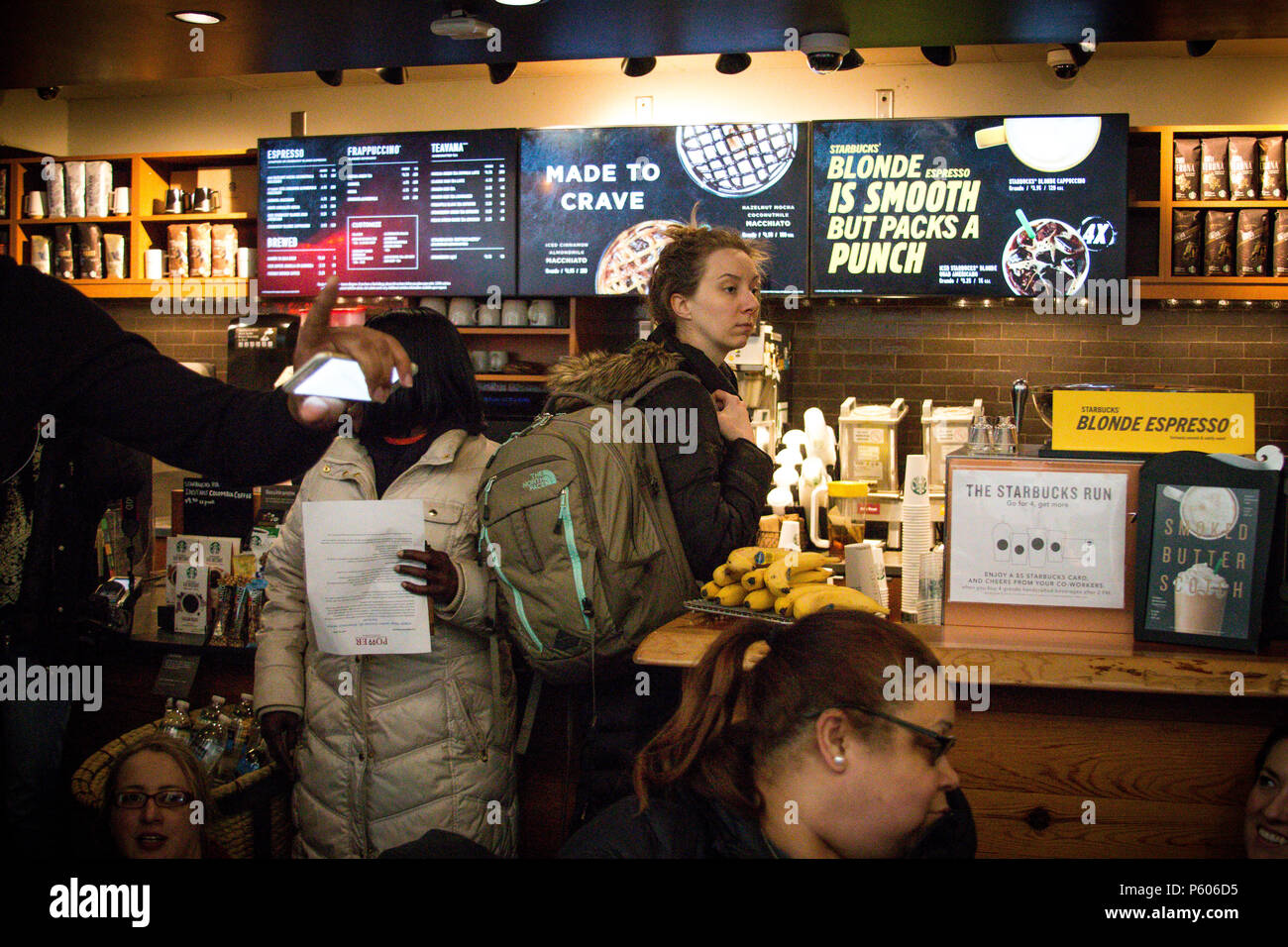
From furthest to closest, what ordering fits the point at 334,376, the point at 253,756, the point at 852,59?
the point at 852,59, the point at 253,756, the point at 334,376

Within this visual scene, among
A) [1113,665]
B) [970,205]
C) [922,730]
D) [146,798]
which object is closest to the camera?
[922,730]

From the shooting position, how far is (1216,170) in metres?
5.11

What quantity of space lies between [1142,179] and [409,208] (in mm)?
3800

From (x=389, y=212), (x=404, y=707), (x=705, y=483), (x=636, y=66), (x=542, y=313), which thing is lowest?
(x=404, y=707)

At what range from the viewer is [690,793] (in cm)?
149

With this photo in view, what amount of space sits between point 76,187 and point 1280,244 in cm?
647

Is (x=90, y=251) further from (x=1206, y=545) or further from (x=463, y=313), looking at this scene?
(x=1206, y=545)

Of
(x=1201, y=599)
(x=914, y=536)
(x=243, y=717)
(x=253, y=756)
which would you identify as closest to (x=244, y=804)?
(x=253, y=756)

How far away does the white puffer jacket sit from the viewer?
2275 millimetres

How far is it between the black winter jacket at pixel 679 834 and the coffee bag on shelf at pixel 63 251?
601 cm

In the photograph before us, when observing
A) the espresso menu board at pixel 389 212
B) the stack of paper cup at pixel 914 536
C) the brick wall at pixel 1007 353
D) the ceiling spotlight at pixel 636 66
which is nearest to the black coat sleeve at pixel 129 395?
the stack of paper cup at pixel 914 536
